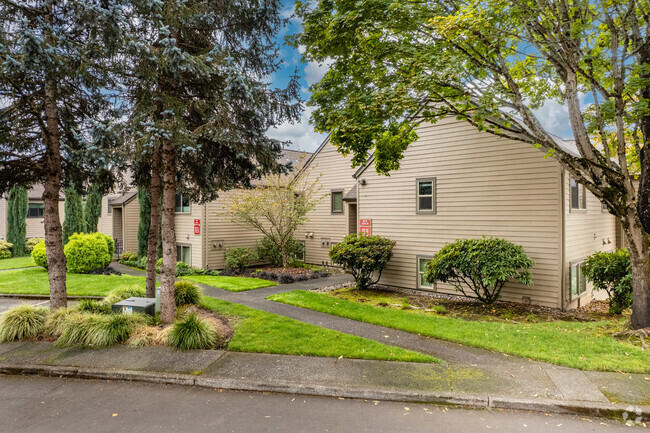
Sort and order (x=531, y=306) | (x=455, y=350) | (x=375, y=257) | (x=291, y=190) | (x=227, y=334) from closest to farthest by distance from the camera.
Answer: (x=455, y=350)
(x=227, y=334)
(x=531, y=306)
(x=375, y=257)
(x=291, y=190)

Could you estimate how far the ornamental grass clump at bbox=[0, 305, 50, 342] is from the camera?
23.6ft

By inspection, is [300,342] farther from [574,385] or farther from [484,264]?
[484,264]

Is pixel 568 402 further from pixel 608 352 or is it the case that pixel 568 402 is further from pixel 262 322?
pixel 262 322

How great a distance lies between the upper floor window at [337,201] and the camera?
63.4ft

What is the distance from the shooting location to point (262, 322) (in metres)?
8.27

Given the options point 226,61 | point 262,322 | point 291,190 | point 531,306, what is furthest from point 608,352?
point 291,190

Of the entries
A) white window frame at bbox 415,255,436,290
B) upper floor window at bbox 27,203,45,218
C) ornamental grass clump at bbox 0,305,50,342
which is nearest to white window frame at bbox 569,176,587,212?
white window frame at bbox 415,255,436,290

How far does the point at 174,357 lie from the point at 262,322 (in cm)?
237

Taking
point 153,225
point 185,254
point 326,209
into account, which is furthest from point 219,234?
point 153,225

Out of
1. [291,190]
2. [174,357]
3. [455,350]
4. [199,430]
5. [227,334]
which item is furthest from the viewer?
[291,190]

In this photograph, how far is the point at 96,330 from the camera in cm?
684

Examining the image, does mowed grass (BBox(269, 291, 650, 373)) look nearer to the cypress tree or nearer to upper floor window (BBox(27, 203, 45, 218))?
the cypress tree

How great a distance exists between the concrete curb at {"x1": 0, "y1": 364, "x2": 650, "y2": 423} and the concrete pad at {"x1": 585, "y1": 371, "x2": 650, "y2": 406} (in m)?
0.21

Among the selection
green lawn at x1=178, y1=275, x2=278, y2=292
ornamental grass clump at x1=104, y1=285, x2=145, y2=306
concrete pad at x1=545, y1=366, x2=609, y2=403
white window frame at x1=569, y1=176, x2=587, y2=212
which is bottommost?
green lawn at x1=178, y1=275, x2=278, y2=292
